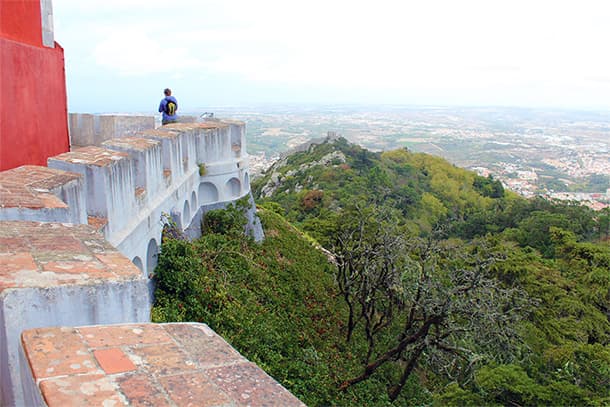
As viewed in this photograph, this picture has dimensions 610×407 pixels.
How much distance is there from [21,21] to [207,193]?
497 cm

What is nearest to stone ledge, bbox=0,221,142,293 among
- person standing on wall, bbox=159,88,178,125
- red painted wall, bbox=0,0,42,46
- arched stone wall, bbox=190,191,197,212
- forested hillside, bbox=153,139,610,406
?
forested hillside, bbox=153,139,610,406

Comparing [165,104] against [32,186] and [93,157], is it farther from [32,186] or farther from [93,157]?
[32,186]

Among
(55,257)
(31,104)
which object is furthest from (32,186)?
(31,104)

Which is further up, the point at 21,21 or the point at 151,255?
the point at 21,21

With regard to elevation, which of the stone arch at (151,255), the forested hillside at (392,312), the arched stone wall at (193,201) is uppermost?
the arched stone wall at (193,201)

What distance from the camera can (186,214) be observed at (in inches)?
368

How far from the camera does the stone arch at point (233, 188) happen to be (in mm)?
11234

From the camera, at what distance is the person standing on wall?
432 inches

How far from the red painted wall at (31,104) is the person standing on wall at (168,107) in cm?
259

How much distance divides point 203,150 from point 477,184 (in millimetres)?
39701

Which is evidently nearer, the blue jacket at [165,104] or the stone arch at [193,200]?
the stone arch at [193,200]

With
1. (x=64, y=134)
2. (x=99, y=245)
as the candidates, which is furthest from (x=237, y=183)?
(x=99, y=245)

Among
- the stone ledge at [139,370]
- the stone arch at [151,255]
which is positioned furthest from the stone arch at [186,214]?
the stone ledge at [139,370]

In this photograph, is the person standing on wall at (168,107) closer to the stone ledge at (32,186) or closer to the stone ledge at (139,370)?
the stone ledge at (32,186)
